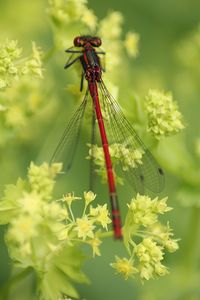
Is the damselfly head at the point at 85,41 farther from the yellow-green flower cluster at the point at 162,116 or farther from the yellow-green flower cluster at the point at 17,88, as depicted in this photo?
the yellow-green flower cluster at the point at 162,116

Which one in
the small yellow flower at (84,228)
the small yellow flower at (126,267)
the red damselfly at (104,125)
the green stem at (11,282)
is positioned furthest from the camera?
the red damselfly at (104,125)

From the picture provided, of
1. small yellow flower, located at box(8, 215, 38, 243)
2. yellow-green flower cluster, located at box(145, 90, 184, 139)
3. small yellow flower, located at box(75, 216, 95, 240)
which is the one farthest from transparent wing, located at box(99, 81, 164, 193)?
small yellow flower, located at box(8, 215, 38, 243)

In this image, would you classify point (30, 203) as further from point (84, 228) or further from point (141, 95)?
point (141, 95)

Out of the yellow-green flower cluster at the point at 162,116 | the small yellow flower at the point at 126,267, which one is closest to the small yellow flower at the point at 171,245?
the small yellow flower at the point at 126,267

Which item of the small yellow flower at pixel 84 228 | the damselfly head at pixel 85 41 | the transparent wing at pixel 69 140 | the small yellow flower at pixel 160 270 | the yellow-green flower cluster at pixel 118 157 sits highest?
the damselfly head at pixel 85 41

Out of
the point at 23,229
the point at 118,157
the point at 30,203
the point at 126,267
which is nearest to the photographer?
the point at 23,229

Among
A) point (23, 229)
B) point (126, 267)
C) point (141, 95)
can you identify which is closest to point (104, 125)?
point (126, 267)
